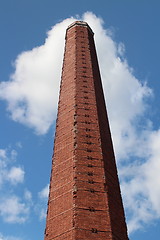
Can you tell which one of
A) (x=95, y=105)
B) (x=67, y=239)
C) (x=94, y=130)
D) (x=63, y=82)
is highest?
(x=63, y=82)

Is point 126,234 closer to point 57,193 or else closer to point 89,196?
point 89,196

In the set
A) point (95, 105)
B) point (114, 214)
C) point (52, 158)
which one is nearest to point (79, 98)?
point (95, 105)

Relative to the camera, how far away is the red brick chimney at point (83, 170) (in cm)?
962

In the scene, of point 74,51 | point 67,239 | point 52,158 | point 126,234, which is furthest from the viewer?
point 74,51

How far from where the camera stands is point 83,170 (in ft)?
36.4

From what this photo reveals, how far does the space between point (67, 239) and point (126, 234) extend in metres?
2.54

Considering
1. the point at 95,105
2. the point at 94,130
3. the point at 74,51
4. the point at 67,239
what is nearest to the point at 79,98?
the point at 95,105

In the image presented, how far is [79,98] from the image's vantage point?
14562 millimetres

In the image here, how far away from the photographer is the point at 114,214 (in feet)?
33.9

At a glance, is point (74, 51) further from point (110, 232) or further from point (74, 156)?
point (110, 232)

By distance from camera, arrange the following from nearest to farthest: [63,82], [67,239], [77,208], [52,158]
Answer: [67,239]
[77,208]
[52,158]
[63,82]

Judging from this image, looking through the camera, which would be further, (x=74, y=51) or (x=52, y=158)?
(x=74, y=51)

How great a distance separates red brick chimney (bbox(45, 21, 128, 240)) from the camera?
962 cm

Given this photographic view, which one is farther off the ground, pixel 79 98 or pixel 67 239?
pixel 79 98
